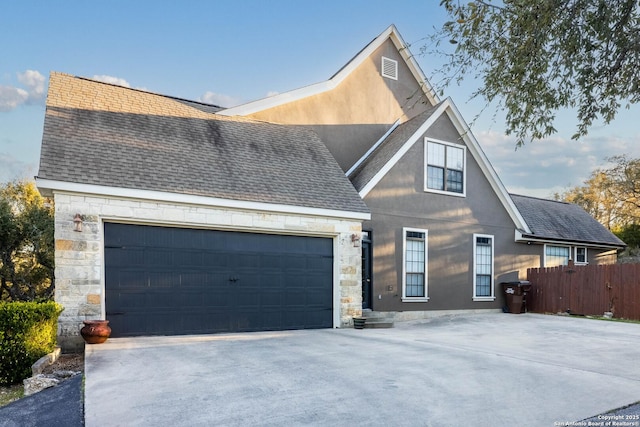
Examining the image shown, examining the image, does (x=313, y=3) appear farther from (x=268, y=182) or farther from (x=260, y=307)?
(x=260, y=307)

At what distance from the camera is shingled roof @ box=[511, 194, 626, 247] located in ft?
55.3

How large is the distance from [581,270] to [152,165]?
563 inches

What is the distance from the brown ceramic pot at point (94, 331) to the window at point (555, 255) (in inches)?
621

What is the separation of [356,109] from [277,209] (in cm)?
673

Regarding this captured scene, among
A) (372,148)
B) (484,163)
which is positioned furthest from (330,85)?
(484,163)

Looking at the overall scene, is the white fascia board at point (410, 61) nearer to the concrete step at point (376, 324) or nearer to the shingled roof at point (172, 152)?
the shingled roof at point (172, 152)

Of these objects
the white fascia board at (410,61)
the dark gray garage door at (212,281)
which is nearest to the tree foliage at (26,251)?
the dark gray garage door at (212,281)

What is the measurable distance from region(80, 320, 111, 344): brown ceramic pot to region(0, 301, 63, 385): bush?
0.74 metres

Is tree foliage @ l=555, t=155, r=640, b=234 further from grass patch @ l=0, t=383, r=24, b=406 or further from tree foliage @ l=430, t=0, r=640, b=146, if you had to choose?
grass patch @ l=0, t=383, r=24, b=406

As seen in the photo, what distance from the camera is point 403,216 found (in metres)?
13.0

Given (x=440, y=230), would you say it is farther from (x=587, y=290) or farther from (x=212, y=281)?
(x=212, y=281)

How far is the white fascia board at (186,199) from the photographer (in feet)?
25.7

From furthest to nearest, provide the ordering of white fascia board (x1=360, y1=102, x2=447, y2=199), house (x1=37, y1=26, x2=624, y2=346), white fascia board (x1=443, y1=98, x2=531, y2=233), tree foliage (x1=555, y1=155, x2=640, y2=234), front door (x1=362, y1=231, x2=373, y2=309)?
tree foliage (x1=555, y1=155, x2=640, y2=234)
white fascia board (x1=443, y1=98, x2=531, y2=233)
white fascia board (x1=360, y1=102, x2=447, y2=199)
front door (x1=362, y1=231, x2=373, y2=309)
house (x1=37, y1=26, x2=624, y2=346)

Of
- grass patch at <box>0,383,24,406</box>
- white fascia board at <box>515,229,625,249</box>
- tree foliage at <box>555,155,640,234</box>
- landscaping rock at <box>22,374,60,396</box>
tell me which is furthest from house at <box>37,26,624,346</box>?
tree foliage at <box>555,155,640,234</box>
